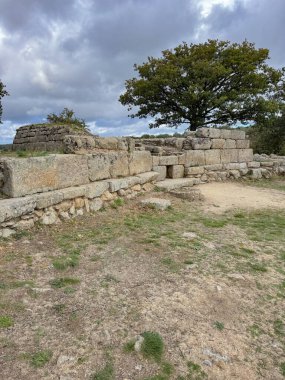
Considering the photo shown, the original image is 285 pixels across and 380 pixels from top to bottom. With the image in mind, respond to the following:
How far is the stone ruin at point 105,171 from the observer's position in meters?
5.16

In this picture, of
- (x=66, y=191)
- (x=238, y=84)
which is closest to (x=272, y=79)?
(x=238, y=84)

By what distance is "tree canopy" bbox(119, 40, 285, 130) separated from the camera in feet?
59.3

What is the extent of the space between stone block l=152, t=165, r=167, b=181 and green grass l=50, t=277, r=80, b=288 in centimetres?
641

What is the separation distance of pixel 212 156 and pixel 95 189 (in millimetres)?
6544

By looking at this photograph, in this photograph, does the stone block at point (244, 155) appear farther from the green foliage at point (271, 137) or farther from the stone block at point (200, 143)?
the green foliage at point (271, 137)

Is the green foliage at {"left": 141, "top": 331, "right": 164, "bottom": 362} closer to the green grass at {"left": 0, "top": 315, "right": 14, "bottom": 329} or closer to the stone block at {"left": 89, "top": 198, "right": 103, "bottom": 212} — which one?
the green grass at {"left": 0, "top": 315, "right": 14, "bottom": 329}

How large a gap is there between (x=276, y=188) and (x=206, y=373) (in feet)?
30.7

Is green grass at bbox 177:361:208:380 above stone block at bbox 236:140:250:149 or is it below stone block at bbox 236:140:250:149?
below

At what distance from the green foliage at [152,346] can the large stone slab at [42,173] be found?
3.36m

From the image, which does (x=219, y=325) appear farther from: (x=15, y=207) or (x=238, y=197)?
(x=238, y=197)

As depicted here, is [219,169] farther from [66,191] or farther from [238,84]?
[238,84]

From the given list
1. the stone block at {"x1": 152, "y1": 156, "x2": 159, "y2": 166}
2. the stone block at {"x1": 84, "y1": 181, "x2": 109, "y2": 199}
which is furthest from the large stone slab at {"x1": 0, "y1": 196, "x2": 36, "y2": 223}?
the stone block at {"x1": 152, "y1": 156, "x2": 159, "y2": 166}

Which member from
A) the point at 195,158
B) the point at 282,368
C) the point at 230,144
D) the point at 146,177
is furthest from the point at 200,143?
the point at 282,368

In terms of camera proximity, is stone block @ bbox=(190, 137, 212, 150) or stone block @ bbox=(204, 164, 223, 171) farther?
stone block @ bbox=(204, 164, 223, 171)
